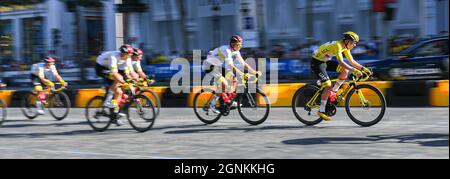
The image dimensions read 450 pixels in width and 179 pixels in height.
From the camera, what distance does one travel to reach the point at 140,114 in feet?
35.2

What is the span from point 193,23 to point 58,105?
20022 millimetres

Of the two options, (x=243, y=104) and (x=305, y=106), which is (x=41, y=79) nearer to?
(x=243, y=104)

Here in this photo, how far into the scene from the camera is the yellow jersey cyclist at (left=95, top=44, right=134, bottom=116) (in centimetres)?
1079

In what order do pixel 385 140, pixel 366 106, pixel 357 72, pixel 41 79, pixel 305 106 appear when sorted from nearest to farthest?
pixel 385 140, pixel 357 72, pixel 366 106, pixel 305 106, pixel 41 79

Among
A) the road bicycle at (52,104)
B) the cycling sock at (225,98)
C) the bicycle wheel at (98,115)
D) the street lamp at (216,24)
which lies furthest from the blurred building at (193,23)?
the cycling sock at (225,98)

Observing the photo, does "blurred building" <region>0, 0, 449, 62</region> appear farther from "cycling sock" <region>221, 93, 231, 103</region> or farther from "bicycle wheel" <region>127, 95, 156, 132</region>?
"bicycle wheel" <region>127, 95, 156, 132</region>

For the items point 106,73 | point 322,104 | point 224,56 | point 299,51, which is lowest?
point 322,104

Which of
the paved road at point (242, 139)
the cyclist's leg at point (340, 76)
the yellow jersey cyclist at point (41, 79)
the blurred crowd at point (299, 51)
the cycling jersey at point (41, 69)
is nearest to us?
the paved road at point (242, 139)

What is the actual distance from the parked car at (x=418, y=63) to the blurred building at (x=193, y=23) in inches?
291

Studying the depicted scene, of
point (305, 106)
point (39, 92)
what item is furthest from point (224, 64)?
point (39, 92)

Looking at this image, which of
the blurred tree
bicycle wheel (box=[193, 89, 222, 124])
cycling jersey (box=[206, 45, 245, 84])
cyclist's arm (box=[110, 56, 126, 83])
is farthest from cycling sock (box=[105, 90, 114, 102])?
the blurred tree

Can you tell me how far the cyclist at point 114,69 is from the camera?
35.4 feet

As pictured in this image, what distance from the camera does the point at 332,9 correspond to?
2912 centimetres

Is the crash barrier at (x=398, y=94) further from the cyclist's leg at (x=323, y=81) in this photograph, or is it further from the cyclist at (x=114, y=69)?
the cyclist's leg at (x=323, y=81)
